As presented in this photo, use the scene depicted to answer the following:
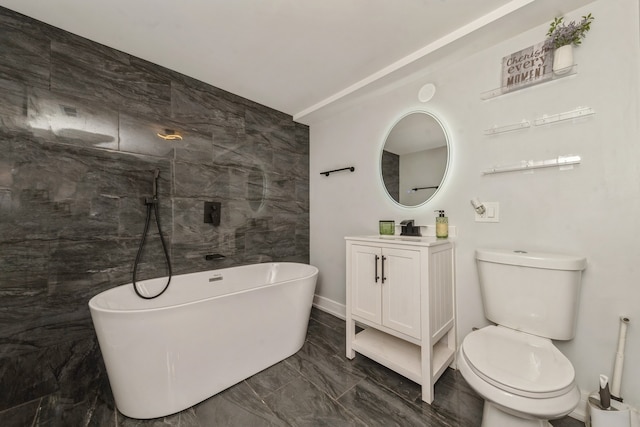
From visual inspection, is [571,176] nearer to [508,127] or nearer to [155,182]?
[508,127]

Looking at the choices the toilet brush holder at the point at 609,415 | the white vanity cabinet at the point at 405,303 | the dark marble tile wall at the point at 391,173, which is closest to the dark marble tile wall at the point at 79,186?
the white vanity cabinet at the point at 405,303

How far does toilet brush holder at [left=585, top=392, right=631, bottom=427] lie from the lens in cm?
110

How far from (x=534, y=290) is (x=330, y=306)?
72.9 inches

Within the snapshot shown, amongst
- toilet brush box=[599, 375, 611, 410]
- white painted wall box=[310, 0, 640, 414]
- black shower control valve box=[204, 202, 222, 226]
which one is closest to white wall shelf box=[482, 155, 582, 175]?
white painted wall box=[310, 0, 640, 414]

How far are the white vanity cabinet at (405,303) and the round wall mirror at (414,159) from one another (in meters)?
0.51

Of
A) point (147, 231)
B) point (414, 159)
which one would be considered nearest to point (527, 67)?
point (414, 159)

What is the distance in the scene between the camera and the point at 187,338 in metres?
1.38

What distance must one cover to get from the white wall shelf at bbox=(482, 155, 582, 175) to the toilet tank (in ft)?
1.68

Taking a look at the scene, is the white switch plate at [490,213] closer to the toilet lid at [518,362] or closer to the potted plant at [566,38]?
the toilet lid at [518,362]

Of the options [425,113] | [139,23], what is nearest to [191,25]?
[139,23]

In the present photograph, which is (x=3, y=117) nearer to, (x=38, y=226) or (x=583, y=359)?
(x=38, y=226)

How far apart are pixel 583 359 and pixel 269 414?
5.74 ft

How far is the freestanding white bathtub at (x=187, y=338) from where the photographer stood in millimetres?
1260

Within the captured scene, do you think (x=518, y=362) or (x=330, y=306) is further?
(x=330, y=306)
